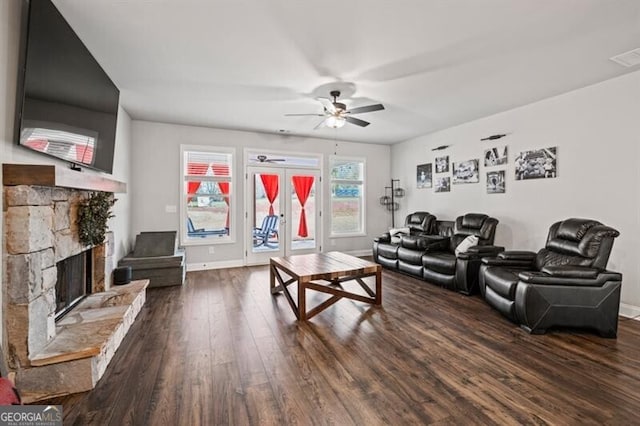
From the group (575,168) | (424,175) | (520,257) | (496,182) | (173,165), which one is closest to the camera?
(520,257)

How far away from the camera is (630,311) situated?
336 cm

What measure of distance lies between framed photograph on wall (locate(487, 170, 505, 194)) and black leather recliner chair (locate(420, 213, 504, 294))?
20.5 inches

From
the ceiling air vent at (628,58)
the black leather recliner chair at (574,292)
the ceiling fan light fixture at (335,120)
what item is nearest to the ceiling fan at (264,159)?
the ceiling fan light fixture at (335,120)

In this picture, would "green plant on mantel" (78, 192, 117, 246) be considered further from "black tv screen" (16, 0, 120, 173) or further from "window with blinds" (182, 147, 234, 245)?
"window with blinds" (182, 147, 234, 245)

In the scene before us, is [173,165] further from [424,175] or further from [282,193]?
[424,175]

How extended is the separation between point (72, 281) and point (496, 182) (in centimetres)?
591

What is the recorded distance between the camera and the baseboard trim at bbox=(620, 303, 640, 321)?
3294 millimetres

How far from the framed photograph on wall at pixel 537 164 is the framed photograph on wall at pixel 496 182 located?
0.81 feet

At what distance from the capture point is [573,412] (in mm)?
1782

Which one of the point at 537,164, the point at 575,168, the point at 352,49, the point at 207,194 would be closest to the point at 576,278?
the point at 575,168

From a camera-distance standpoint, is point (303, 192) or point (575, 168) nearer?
point (575, 168)

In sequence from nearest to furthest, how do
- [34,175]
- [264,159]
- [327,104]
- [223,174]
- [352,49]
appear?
[34,175] < [352,49] < [327,104] < [223,174] < [264,159]

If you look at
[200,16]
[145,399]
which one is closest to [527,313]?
[145,399]

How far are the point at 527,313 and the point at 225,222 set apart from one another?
504 cm
